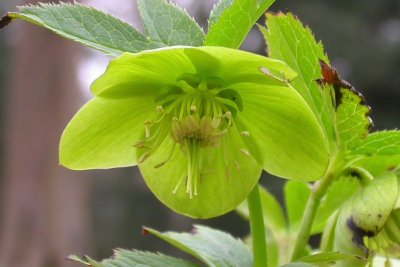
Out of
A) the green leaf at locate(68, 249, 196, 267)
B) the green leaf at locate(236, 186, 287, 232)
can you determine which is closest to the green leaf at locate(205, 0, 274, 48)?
the green leaf at locate(68, 249, 196, 267)

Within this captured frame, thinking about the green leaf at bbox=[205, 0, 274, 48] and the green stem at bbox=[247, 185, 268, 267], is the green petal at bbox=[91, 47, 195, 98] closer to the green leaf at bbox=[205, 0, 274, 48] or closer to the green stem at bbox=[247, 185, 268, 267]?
the green leaf at bbox=[205, 0, 274, 48]

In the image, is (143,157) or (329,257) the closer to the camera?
(329,257)

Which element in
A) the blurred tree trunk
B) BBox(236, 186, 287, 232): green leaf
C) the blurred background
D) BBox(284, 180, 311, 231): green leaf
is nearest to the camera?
BBox(284, 180, 311, 231): green leaf

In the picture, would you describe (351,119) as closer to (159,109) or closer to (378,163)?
(378,163)

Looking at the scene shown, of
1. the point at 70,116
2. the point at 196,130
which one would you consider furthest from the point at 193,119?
the point at 70,116

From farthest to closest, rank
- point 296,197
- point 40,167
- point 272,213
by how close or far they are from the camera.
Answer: point 40,167, point 272,213, point 296,197

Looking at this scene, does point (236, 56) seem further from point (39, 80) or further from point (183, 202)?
point (39, 80)
